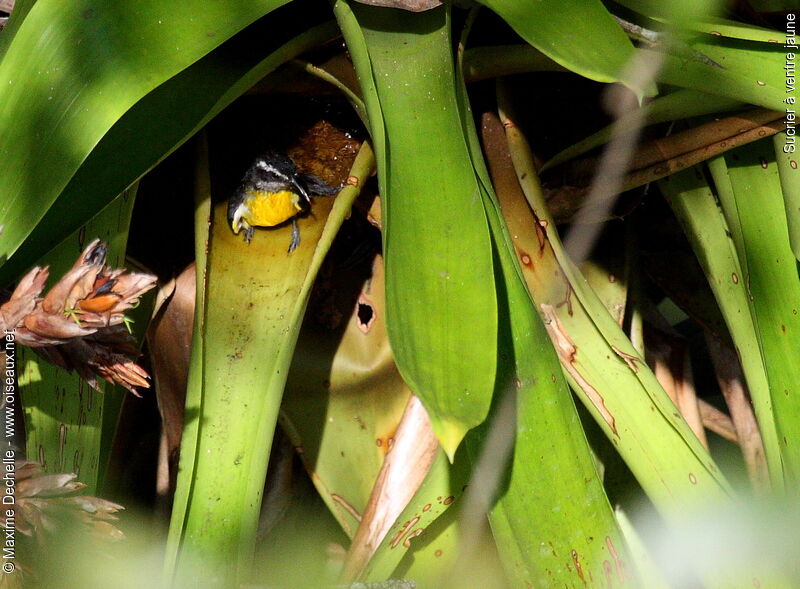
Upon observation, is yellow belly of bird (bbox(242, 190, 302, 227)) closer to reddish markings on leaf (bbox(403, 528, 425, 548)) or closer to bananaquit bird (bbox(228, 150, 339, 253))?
bananaquit bird (bbox(228, 150, 339, 253))

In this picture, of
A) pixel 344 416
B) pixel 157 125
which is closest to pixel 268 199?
pixel 157 125

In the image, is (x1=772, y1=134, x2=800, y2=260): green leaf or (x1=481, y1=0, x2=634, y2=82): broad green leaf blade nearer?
(x1=481, y1=0, x2=634, y2=82): broad green leaf blade

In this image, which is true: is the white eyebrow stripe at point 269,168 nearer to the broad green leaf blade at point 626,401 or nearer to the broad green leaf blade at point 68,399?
the broad green leaf blade at point 68,399

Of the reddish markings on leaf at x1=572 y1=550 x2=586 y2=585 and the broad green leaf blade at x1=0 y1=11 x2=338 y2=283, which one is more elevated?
the broad green leaf blade at x1=0 y1=11 x2=338 y2=283

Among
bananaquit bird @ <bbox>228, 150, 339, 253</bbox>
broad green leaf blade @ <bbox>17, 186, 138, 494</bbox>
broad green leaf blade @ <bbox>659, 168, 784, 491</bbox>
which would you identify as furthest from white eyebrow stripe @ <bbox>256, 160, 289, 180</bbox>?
broad green leaf blade @ <bbox>659, 168, 784, 491</bbox>

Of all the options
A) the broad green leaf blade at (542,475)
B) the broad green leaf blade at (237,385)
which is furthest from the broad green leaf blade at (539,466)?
the broad green leaf blade at (237,385)

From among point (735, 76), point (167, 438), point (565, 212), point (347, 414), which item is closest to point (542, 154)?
point (565, 212)

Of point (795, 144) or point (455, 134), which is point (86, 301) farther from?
point (795, 144)

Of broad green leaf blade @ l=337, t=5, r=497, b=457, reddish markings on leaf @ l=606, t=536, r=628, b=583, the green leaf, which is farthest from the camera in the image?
the green leaf
